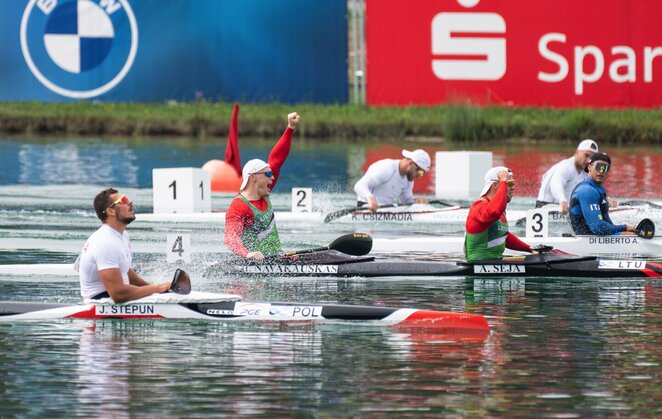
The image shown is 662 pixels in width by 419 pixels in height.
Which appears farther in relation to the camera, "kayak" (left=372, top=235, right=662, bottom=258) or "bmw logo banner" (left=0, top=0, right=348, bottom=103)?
"bmw logo banner" (left=0, top=0, right=348, bottom=103)

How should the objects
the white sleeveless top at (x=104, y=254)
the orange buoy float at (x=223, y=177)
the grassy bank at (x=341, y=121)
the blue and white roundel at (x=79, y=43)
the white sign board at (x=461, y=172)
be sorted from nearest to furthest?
the white sleeveless top at (x=104, y=254) → the white sign board at (x=461, y=172) → the orange buoy float at (x=223, y=177) → the grassy bank at (x=341, y=121) → the blue and white roundel at (x=79, y=43)

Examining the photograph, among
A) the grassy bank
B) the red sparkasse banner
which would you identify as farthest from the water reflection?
the red sparkasse banner

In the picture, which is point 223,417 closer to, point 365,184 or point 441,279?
point 441,279

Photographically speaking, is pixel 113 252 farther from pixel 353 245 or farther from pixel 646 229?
pixel 646 229

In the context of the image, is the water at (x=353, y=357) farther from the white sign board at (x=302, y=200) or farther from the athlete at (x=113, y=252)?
the white sign board at (x=302, y=200)

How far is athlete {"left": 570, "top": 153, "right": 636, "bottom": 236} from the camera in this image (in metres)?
16.2

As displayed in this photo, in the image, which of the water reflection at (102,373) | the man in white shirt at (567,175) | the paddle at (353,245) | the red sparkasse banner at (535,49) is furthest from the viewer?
the red sparkasse banner at (535,49)

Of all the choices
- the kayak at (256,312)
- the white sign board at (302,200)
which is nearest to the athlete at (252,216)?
the kayak at (256,312)

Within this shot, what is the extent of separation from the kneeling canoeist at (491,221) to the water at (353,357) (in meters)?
0.35

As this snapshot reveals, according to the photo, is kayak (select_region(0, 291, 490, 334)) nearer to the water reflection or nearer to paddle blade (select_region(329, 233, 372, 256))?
the water reflection

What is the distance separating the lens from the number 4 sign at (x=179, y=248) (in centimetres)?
1502

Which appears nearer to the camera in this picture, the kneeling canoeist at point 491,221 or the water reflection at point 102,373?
the water reflection at point 102,373

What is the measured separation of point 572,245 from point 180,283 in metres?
6.69

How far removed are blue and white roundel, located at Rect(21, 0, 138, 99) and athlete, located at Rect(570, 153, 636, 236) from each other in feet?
54.2
